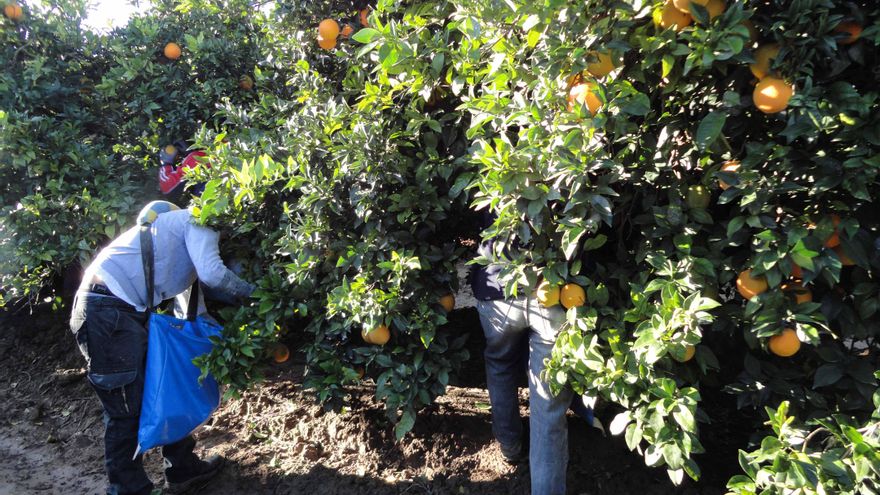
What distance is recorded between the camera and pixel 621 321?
1.92 meters

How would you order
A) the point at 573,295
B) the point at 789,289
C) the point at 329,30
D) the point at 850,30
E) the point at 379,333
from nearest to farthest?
the point at 850,30 → the point at 789,289 → the point at 573,295 → the point at 379,333 → the point at 329,30

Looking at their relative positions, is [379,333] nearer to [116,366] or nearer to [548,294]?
[548,294]

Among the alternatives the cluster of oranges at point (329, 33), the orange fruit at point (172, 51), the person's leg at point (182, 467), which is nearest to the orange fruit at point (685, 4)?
the cluster of oranges at point (329, 33)

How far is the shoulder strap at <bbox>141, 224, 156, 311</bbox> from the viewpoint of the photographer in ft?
8.48

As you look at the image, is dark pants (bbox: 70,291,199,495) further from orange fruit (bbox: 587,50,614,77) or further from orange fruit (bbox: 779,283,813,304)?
orange fruit (bbox: 779,283,813,304)

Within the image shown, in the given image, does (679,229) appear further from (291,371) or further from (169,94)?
(169,94)

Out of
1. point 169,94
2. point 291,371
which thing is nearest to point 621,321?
point 291,371

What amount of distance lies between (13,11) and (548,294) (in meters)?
4.14

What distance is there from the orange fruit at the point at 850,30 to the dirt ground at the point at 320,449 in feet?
5.97

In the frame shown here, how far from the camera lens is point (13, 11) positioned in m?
3.84

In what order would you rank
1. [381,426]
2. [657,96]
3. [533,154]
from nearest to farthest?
1. [533,154]
2. [657,96]
3. [381,426]

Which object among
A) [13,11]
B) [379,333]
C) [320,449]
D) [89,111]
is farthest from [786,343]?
[13,11]

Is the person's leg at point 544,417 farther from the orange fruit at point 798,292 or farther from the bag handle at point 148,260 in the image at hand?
the bag handle at point 148,260

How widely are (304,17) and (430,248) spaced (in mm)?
1550
